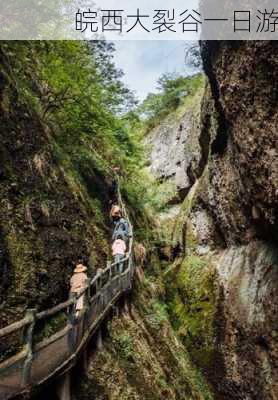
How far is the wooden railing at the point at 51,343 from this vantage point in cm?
492

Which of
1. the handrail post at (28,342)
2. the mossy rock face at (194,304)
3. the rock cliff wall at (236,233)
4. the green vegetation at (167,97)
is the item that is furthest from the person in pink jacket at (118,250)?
the green vegetation at (167,97)

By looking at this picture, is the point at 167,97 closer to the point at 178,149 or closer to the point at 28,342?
the point at 178,149

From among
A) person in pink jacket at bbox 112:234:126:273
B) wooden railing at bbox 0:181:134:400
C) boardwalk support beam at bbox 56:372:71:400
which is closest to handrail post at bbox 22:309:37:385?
wooden railing at bbox 0:181:134:400

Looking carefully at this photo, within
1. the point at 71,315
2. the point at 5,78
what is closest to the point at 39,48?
the point at 5,78

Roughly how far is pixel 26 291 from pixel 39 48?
8.89 metres

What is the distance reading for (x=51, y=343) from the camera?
6180 millimetres

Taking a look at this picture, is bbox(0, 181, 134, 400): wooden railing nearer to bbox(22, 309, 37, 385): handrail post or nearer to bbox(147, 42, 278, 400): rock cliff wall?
bbox(22, 309, 37, 385): handrail post

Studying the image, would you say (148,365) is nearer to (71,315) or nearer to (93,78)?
(71,315)

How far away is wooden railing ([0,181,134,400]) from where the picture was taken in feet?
16.1

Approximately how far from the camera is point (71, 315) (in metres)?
6.78

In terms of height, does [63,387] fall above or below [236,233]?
below

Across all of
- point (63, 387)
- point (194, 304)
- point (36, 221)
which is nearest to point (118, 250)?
point (36, 221)

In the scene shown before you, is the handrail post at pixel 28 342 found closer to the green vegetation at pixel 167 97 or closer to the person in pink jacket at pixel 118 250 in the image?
the person in pink jacket at pixel 118 250

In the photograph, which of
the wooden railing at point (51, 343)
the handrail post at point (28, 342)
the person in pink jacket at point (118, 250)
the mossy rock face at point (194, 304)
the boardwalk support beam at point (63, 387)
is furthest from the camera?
the mossy rock face at point (194, 304)
